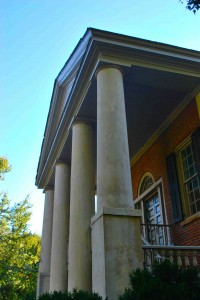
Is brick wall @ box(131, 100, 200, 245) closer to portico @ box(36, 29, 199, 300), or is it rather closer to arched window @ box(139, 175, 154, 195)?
arched window @ box(139, 175, 154, 195)

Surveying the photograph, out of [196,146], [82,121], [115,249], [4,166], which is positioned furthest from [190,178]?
[4,166]

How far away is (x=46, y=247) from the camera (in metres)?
14.1

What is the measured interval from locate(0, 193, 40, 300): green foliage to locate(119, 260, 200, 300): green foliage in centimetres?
1822

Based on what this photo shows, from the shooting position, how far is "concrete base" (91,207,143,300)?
17.8ft

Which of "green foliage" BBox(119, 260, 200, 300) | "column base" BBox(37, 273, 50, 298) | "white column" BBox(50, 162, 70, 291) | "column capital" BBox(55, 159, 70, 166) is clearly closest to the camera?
"green foliage" BBox(119, 260, 200, 300)

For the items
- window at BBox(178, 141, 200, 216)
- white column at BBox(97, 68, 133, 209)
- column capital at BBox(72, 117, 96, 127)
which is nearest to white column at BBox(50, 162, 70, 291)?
column capital at BBox(72, 117, 96, 127)

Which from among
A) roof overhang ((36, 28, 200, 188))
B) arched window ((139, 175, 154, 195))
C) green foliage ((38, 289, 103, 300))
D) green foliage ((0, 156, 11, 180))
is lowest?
green foliage ((38, 289, 103, 300))

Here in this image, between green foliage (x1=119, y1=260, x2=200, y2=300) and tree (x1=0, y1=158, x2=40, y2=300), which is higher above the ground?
tree (x1=0, y1=158, x2=40, y2=300)

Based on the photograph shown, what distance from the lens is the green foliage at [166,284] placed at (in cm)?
393

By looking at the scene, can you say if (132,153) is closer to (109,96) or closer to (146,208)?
(146,208)

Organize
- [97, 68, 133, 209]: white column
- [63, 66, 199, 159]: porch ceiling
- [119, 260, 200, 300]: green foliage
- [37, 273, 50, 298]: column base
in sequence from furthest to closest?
[37, 273, 50, 298]: column base
[63, 66, 199, 159]: porch ceiling
[97, 68, 133, 209]: white column
[119, 260, 200, 300]: green foliage

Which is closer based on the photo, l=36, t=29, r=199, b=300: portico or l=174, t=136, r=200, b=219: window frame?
l=36, t=29, r=199, b=300: portico

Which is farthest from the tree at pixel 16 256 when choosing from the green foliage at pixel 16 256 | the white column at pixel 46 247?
the white column at pixel 46 247

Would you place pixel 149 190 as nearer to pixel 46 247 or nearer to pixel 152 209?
pixel 152 209
